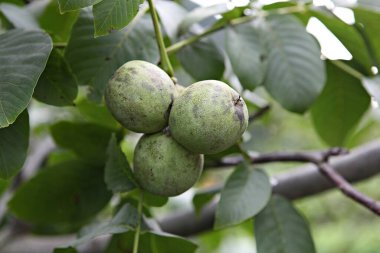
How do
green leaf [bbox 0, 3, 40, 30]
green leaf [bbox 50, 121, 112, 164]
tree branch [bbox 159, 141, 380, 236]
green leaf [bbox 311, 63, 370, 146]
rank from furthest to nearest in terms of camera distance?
1. tree branch [bbox 159, 141, 380, 236]
2. green leaf [bbox 311, 63, 370, 146]
3. green leaf [bbox 50, 121, 112, 164]
4. green leaf [bbox 0, 3, 40, 30]

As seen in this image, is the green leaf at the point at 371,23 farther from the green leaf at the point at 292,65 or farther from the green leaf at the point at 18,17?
the green leaf at the point at 18,17

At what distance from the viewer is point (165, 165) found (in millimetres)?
1077

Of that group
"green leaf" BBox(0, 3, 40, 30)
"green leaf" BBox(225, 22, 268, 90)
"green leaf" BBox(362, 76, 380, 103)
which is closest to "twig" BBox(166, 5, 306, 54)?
"green leaf" BBox(225, 22, 268, 90)

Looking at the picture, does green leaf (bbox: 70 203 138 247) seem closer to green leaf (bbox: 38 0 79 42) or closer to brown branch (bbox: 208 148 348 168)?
brown branch (bbox: 208 148 348 168)

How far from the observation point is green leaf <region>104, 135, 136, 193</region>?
3.85 ft

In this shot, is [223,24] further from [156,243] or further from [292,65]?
[156,243]

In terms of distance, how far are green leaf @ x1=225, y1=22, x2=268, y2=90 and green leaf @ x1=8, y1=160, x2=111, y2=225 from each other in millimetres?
479

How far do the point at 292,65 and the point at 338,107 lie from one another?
30 cm

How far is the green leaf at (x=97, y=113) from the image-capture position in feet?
5.14

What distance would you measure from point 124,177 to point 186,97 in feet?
0.91

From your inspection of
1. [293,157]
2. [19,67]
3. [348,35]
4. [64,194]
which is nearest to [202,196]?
[293,157]

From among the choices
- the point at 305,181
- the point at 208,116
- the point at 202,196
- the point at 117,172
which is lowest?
the point at 305,181

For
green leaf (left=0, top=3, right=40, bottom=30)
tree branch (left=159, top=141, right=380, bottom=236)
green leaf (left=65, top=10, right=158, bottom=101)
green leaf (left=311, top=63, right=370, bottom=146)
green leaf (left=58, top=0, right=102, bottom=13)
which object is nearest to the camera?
green leaf (left=58, top=0, right=102, bottom=13)

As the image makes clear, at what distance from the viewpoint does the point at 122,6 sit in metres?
0.99
